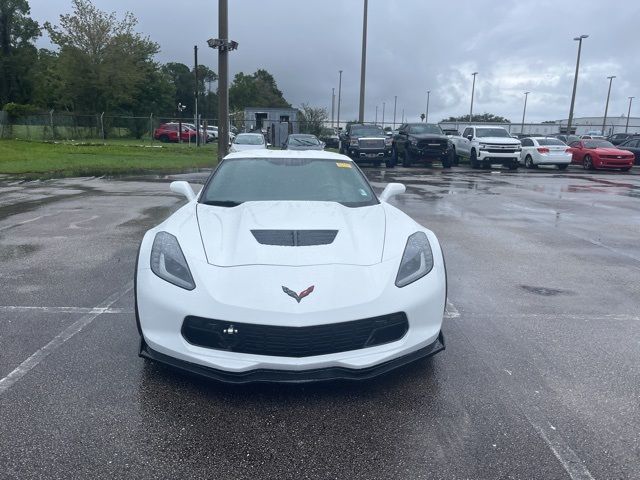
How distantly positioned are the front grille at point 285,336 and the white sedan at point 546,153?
2560 cm

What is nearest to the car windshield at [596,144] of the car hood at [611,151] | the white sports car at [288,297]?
the car hood at [611,151]

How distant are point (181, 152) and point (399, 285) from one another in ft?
95.9

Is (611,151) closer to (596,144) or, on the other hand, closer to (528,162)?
(596,144)

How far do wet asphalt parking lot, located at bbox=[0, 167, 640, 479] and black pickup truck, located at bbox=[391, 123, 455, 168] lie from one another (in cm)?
1877

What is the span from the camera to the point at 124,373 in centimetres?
385

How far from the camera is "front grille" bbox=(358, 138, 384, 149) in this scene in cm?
2506

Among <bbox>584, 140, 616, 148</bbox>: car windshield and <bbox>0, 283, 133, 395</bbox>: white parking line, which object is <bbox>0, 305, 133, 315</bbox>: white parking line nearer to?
<bbox>0, 283, 133, 395</bbox>: white parking line

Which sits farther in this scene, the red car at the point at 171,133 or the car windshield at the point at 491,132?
the red car at the point at 171,133

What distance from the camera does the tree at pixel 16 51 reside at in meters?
67.6

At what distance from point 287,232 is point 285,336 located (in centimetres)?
94

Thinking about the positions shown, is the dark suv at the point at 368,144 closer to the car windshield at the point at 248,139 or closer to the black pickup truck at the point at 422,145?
the black pickup truck at the point at 422,145

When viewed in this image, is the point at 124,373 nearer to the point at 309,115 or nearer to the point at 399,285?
the point at 399,285

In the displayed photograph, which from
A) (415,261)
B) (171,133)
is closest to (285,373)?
(415,261)

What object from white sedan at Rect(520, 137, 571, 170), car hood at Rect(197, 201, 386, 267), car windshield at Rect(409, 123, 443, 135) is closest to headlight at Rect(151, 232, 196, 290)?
car hood at Rect(197, 201, 386, 267)
